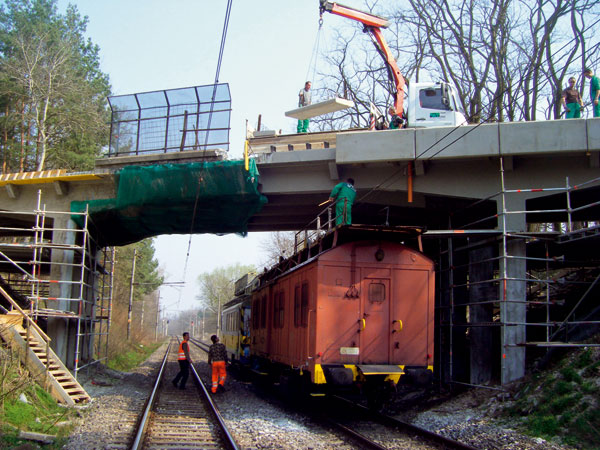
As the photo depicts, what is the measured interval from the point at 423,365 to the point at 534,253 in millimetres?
7140

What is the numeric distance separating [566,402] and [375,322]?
348cm

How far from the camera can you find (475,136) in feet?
44.2

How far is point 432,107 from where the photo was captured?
1588cm

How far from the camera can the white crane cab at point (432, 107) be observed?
618 inches

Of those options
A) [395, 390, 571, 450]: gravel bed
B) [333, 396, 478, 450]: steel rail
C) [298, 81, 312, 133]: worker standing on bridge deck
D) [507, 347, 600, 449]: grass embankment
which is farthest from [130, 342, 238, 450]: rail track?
[298, 81, 312, 133]: worker standing on bridge deck

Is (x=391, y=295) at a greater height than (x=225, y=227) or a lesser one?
lesser

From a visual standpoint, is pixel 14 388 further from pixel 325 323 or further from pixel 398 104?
pixel 398 104

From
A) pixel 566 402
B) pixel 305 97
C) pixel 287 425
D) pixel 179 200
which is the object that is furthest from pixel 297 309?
pixel 305 97

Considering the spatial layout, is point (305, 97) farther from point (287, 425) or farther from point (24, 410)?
point (24, 410)

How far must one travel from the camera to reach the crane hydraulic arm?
18359 millimetres

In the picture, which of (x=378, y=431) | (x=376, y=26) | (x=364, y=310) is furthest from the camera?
(x=376, y=26)

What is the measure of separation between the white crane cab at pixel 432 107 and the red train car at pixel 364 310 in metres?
5.75

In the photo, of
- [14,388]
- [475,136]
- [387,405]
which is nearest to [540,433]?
[387,405]

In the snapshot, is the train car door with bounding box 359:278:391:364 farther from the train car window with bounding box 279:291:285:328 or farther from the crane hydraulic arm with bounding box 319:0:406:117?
the crane hydraulic arm with bounding box 319:0:406:117
